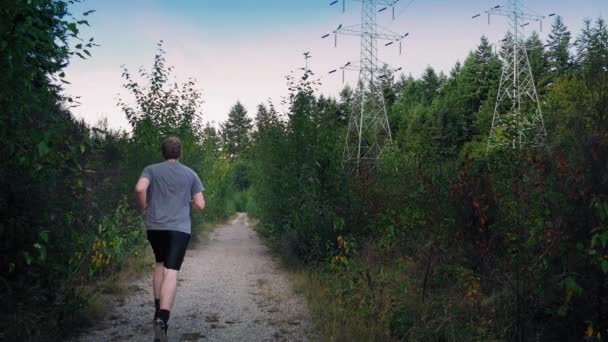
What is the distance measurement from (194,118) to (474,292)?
38.6 ft

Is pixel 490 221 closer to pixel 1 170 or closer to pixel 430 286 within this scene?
pixel 430 286

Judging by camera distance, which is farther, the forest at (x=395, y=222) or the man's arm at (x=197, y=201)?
the man's arm at (x=197, y=201)

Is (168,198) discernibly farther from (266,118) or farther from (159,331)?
(266,118)

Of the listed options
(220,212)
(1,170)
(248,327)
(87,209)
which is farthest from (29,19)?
(220,212)

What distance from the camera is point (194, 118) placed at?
15.2 meters

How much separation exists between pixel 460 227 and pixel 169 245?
3592 mm

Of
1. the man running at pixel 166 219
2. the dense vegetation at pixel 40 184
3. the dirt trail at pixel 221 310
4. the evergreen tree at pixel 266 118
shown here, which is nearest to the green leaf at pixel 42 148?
the dense vegetation at pixel 40 184

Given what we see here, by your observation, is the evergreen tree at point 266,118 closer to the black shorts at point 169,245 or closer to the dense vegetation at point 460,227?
the dense vegetation at point 460,227

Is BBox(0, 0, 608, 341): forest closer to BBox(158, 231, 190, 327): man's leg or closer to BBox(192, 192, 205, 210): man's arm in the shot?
BBox(158, 231, 190, 327): man's leg

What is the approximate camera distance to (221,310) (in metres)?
7.17

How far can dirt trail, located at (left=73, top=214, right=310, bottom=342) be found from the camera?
19.0ft

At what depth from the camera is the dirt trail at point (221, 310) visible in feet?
19.0

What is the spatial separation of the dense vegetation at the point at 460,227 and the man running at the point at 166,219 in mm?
1796

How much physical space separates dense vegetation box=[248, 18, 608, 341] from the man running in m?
1.80
